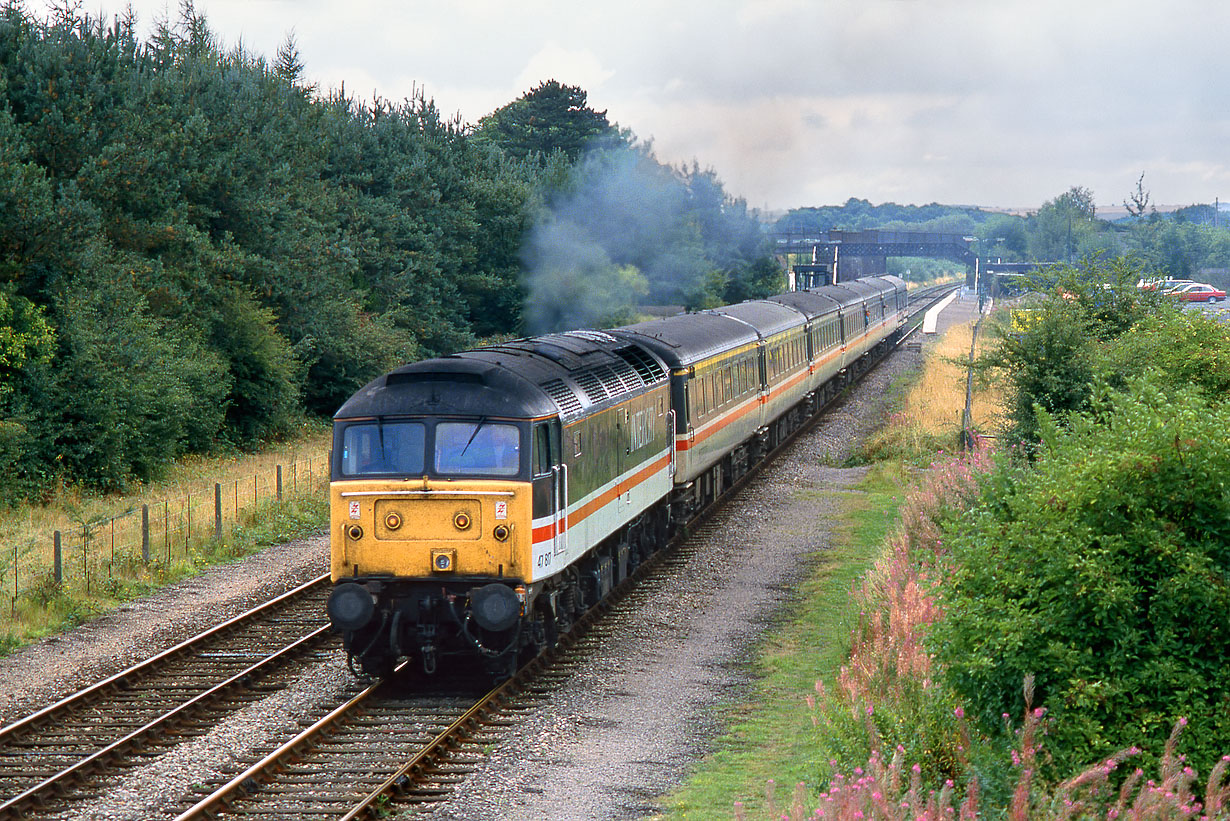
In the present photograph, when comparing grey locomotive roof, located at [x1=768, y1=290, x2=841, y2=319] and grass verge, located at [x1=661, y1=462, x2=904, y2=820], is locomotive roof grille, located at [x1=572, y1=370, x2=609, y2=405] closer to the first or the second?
grass verge, located at [x1=661, y1=462, x2=904, y2=820]

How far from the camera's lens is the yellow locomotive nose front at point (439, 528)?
12836 millimetres

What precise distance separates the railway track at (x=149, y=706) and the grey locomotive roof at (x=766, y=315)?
48.2ft

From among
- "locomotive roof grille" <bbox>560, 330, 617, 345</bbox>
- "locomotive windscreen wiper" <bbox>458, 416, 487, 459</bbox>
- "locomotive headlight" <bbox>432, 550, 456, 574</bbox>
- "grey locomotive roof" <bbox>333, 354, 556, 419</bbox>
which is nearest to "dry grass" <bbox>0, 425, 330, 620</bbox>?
"grey locomotive roof" <bbox>333, 354, 556, 419</bbox>

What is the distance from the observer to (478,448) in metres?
13.1

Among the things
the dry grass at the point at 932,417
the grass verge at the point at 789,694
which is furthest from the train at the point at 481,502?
the dry grass at the point at 932,417

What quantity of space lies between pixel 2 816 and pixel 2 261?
2115cm

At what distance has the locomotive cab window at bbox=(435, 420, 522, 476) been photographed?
13.0 m

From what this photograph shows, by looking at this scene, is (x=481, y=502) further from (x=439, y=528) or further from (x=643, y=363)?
(x=643, y=363)

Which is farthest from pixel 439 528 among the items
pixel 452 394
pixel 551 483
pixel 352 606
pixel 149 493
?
pixel 149 493

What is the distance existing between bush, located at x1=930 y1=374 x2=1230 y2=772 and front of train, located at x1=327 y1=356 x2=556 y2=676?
5.22 m

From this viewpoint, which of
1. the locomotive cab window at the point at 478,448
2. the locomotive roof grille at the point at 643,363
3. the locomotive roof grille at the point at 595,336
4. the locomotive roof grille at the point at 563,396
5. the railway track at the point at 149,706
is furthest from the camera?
the locomotive roof grille at the point at 595,336

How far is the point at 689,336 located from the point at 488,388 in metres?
9.83

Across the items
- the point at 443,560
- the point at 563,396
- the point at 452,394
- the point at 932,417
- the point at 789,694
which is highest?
the point at 452,394

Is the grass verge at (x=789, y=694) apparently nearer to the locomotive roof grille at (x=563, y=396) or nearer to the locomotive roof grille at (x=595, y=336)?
the locomotive roof grille at (x=563, y=396)
